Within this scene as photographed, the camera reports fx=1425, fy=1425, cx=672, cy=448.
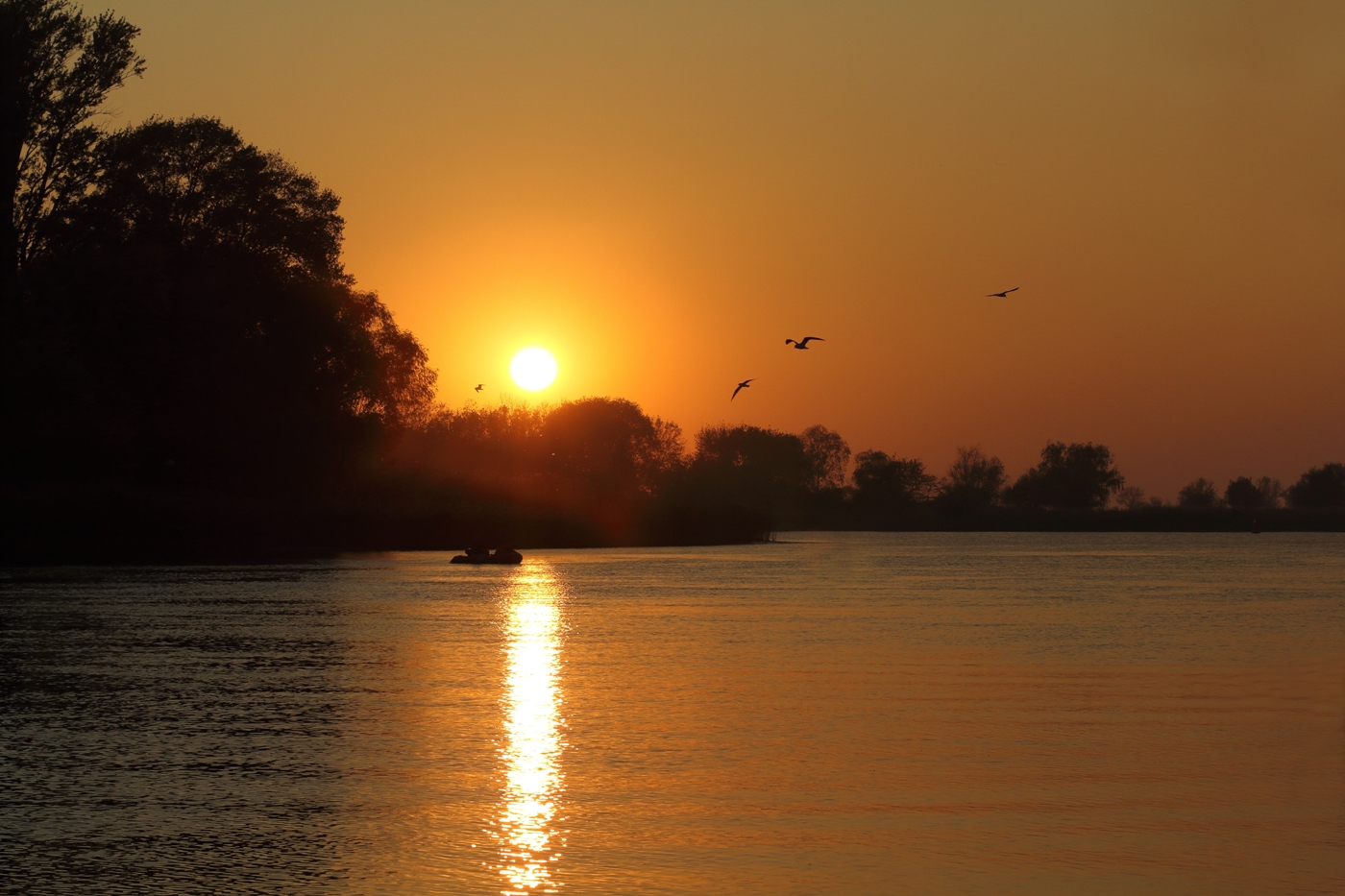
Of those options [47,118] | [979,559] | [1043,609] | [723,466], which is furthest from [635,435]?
[1043,609]

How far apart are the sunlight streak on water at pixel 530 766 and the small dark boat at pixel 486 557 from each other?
36924 millimetres

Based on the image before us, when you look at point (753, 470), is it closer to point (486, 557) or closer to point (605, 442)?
point (605, 442)

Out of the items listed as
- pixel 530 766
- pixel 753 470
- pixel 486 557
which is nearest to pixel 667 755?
pixel 530 766

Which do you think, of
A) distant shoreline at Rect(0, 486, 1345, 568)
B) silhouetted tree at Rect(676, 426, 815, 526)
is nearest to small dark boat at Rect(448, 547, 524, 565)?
distant shoreline at Rect(0, 486, 1345, 568)

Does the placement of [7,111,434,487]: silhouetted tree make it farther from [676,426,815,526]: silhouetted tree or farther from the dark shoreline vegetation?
[676,426,815,526]: silhouetted tree

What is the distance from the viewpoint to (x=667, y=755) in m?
13.1

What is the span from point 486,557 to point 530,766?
51731 mm

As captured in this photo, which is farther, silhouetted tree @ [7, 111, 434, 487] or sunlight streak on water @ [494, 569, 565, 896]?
silhouetted tree @ [7, 111, 434, 487]

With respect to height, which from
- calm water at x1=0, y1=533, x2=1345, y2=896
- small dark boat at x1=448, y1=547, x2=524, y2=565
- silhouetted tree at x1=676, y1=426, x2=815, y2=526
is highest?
silhouetted tree at x1=676, y1=426, x2=815, y2=526

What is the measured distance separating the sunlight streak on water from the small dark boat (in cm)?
3692

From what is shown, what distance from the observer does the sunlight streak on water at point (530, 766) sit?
896 centimetres

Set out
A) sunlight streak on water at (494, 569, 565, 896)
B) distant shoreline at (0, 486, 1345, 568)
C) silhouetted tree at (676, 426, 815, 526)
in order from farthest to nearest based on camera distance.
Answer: silhouetted tree at (676, 426, 815, 526) → distant shoreline at (0, 486, 1345, 568) → sunlight streak on water at (494, 569, 565, 896)

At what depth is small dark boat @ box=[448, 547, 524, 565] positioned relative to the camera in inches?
2477

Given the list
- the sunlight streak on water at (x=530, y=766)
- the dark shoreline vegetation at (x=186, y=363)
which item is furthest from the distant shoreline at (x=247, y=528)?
the sunlight streak on water at (x=530, y=766)
